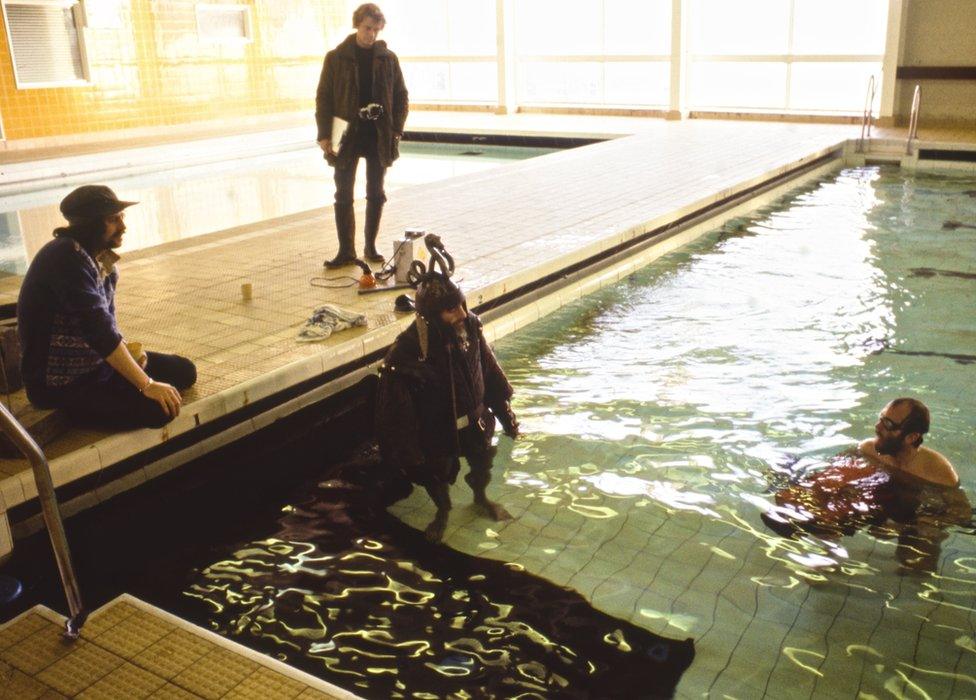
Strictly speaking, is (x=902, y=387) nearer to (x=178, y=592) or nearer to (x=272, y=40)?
(x=178, y=592)

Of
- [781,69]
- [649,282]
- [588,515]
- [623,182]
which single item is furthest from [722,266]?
[781,69]

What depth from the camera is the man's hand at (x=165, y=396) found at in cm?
367

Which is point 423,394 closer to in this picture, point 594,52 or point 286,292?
point 286,292

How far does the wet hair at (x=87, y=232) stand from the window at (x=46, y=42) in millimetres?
11236

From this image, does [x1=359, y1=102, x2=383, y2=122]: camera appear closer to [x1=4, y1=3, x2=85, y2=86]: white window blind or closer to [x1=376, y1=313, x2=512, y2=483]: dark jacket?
A: [x1=376, y1=313, x2=512, y2=483]: dark jacket

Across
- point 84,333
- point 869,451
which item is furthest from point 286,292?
point 869,451

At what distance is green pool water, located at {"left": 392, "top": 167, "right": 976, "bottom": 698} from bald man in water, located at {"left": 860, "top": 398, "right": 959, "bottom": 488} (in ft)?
0.90

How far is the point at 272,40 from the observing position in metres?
Answer: 16.8

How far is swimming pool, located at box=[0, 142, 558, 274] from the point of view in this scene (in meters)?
9.20

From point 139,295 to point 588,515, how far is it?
3.52 metres

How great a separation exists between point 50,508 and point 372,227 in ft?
13.4

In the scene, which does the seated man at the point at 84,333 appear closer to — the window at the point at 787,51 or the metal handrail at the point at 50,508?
the metal handrail at the point at 50,508

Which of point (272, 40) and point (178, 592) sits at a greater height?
point (272, 40)

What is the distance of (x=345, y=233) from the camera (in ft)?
20.7
